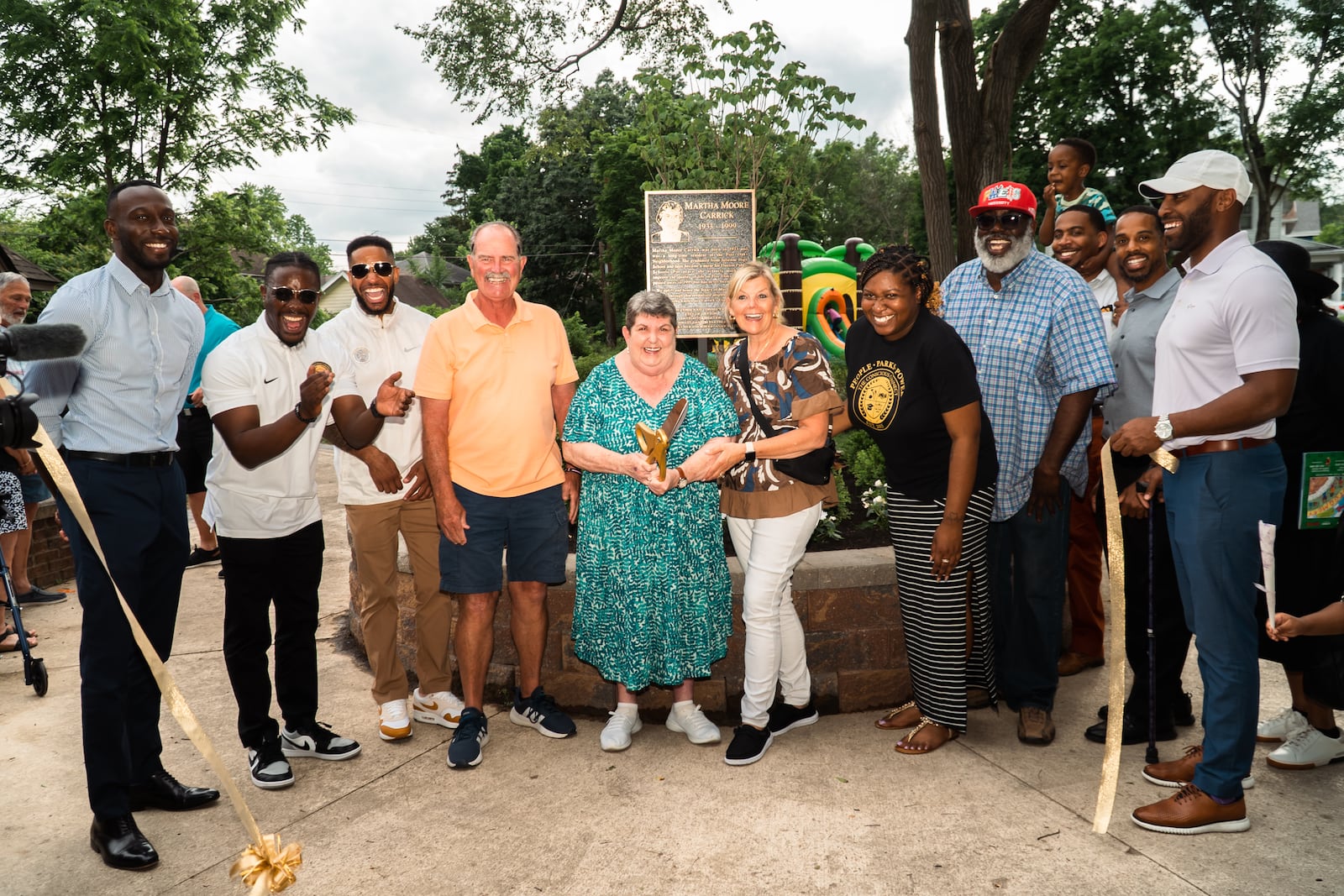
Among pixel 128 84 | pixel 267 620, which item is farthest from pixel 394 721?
pixel 128 84

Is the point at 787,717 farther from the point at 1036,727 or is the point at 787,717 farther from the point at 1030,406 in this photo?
the point at 1030,406

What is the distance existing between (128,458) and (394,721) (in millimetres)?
1626

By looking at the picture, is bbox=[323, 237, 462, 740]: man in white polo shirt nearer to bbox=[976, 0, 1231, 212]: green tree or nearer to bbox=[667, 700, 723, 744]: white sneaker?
bbox=[667, 700, 723, 744]: white sneaker

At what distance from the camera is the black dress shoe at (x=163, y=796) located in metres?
3.45

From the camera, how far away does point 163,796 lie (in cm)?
346

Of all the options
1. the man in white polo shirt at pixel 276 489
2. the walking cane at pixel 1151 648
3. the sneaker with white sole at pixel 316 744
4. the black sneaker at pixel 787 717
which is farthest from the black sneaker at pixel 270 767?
the walking cane at pixel 1151 648

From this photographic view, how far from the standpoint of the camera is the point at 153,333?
10.8 ft

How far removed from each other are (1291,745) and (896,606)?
1.61 meters

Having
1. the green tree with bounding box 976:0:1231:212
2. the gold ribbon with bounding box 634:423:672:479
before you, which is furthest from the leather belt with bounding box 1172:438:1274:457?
the green tree with bounding box 976:0:1231:212

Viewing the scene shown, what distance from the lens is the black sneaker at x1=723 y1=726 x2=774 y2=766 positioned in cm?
377

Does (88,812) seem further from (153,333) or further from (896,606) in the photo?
(896,606)

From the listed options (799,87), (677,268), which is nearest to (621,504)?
(677,268)

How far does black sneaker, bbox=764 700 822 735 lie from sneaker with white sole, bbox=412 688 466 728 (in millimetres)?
1417

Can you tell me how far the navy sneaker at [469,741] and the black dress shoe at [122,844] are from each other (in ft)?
3.63
